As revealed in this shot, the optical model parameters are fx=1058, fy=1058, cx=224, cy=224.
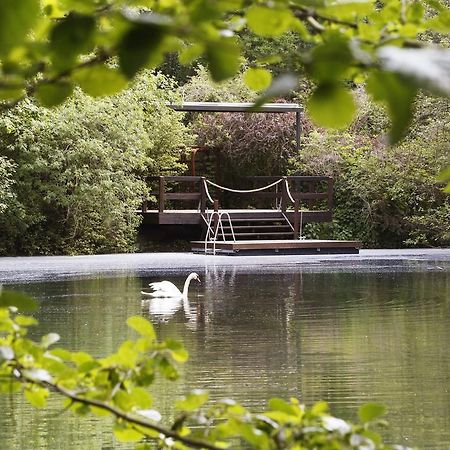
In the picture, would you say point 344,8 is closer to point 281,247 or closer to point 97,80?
point 97,80

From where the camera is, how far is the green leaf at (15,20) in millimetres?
776

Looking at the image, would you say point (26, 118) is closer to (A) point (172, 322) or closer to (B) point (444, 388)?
(A) point (172, 322)

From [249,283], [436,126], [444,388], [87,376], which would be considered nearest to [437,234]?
[436,126]

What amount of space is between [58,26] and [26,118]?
55.3 ft

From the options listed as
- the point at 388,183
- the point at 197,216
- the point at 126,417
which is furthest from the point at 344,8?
the point at 388,183

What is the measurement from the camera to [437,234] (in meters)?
22.3

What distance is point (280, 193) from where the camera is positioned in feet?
74.2

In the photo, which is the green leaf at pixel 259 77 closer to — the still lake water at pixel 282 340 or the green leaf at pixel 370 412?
the green leaf at pixel 370 412

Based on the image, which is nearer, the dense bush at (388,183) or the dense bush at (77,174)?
the dense bush at (77,174)

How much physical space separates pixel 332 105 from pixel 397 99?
8 cm

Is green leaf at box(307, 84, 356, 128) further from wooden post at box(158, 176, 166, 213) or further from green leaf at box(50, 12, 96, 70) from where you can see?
wooden post at box(158, 176, 166, 213)

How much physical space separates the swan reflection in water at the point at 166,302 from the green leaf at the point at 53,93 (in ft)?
29.0

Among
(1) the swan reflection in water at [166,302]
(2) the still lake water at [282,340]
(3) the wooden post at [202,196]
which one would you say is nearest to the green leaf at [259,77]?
(2) the still lake water at [282,340]

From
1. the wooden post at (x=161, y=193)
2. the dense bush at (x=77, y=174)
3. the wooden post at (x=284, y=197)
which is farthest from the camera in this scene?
the wooden post at (x=284, y=197)
